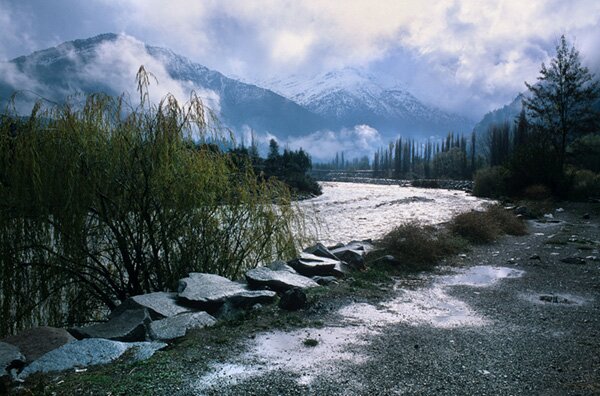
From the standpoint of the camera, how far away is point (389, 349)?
4840mm

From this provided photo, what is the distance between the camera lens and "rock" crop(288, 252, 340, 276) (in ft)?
28.6

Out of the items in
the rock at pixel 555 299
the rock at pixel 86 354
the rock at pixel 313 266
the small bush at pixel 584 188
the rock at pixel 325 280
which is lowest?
the rock at pixel 555 299

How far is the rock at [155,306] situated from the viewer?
591cm

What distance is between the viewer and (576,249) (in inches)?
461

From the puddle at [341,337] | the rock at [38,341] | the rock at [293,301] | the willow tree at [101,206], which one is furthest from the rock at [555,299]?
the rock at [38,341]

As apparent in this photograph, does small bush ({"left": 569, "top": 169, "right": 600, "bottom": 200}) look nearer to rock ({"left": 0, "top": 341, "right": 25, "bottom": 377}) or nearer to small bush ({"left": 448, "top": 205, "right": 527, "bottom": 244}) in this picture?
small bush ({"left": 448, "top": 205, "right": 527, "bottom": 244})

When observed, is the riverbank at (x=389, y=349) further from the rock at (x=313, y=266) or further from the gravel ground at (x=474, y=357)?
the rock at (x=313, y=266)

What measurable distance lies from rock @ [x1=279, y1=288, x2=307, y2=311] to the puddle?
2.09 ft

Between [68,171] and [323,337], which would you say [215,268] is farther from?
[323,337]

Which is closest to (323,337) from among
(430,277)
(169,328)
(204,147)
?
(169,328)

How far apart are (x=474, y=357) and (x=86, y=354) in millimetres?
4323

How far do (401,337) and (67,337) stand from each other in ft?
13.7

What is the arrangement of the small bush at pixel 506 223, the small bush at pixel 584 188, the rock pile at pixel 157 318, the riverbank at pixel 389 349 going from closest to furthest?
1. the riverbank at pixel 389 349
2. the rock pile at pixel 157 318
3. the small bush at pixel 506 223
4. the small bush at pixel 584 188

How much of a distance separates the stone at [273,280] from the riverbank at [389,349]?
0.50 metres
